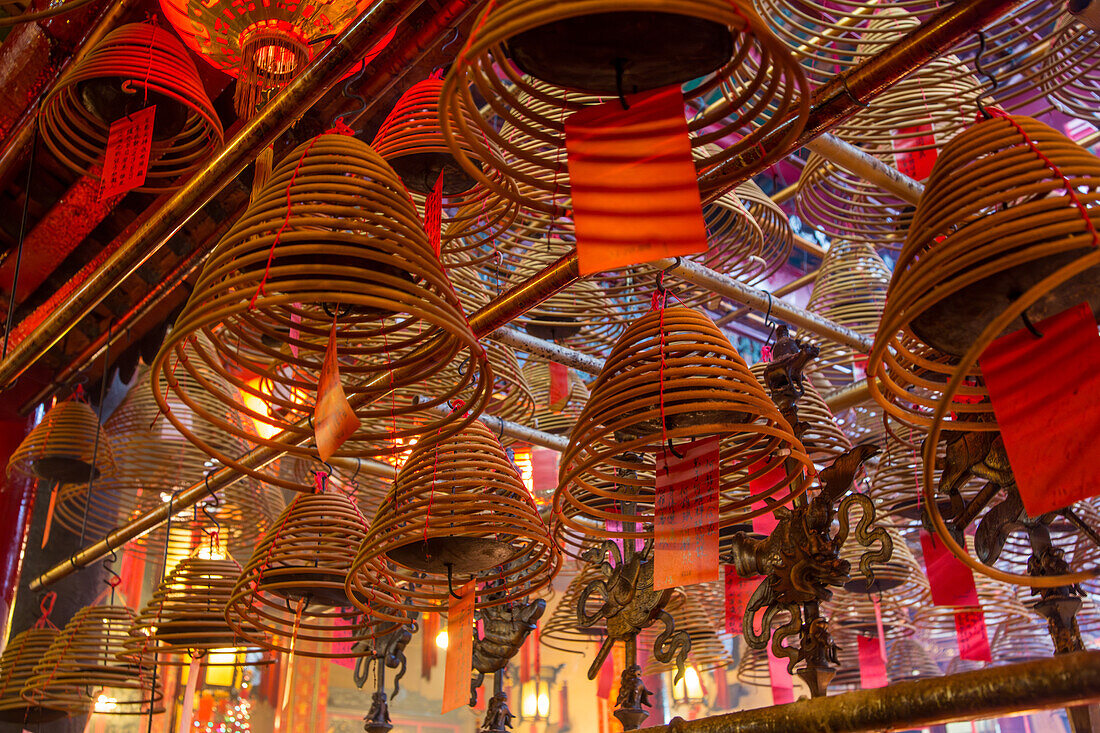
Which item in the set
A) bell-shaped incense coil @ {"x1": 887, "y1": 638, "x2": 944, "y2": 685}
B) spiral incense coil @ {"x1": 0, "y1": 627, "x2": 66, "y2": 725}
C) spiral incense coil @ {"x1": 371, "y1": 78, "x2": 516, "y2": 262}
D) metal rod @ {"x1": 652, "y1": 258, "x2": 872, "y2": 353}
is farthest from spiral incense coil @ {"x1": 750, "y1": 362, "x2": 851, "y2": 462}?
bell-shaped incense coil @ {"x1": 887, "y1": 638, "x2": 944, "y2": 685}

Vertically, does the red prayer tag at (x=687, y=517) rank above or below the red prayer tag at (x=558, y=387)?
below

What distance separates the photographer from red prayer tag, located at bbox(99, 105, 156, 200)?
2521 millimetres

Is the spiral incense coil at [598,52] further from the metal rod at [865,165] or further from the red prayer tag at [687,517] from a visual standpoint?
the metal rod at [865,165]

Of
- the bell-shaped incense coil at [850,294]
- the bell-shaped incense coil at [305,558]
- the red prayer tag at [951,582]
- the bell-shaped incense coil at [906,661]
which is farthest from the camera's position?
the bell-shaped incense coil at [906,661]

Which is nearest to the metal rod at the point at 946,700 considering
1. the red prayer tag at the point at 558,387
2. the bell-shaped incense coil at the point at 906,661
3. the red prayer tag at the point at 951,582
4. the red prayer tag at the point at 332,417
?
the red prayer tag at the point at 951,582

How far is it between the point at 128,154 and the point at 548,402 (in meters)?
4.35

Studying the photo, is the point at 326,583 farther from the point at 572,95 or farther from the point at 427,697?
the point at 427,697

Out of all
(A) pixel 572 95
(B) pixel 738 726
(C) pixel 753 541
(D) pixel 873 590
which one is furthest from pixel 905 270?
(D) pixel 873 590

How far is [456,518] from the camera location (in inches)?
89.4

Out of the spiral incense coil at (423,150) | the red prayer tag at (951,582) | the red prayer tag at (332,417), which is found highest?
the spiral incense coil at (423,150)

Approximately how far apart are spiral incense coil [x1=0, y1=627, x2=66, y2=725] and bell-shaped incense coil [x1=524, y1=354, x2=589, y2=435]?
9.50ft

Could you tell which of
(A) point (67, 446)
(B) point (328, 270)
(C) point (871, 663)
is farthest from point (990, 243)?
(A) point (67, 446)

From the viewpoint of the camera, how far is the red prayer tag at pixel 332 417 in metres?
1.36

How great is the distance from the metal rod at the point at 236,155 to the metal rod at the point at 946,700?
5.61 ft
